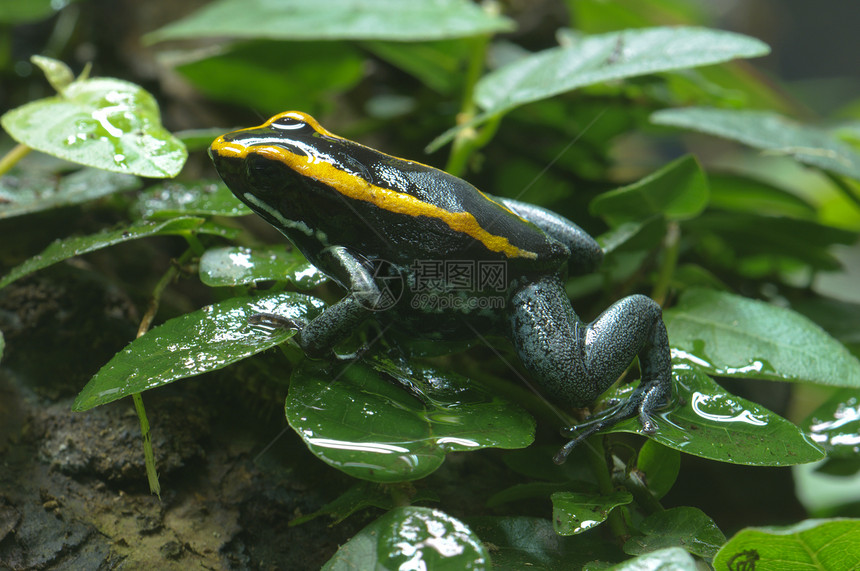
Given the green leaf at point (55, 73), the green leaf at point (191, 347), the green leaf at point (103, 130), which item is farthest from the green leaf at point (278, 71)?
the green leaf at point (191, 347)

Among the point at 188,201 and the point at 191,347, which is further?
the point at 188,201

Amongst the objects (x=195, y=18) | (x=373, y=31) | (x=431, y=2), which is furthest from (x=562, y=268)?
(x=195, y=18)

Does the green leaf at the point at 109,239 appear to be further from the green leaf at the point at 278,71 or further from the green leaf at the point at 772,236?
the green leaf at the point at 772,236

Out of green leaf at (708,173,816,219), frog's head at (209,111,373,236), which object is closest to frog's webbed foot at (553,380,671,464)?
frog's head at (209,111,373,236)

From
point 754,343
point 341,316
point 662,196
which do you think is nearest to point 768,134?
point 662,196

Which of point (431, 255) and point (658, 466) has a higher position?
point (431, 255)

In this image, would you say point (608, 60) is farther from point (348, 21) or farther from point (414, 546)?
point (414, 546)

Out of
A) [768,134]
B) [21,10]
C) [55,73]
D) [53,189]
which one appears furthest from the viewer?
[21,10]
